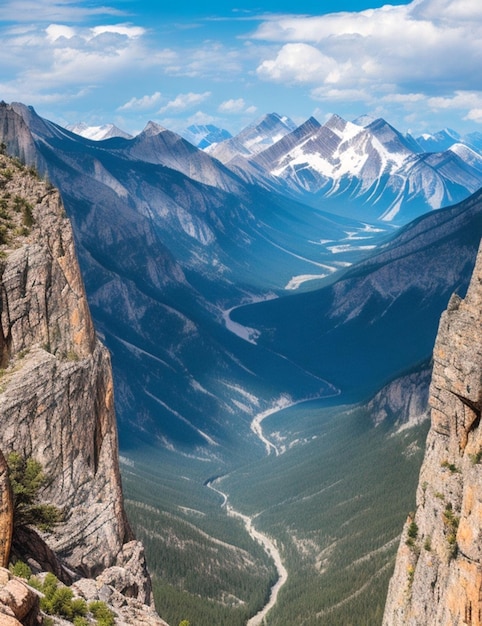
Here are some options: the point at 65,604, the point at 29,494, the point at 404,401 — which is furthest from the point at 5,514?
the point at 404,401

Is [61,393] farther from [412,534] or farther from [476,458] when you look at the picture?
[476,458]

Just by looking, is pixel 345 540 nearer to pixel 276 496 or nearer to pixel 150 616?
pixel 276 496

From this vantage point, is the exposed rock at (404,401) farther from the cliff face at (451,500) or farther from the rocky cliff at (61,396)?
the rocky cliff at (61,396)

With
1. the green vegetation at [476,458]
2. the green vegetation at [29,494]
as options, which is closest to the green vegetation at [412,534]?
Result: the green vegetation at [476,458]

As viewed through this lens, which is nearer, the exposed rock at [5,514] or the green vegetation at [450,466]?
the exposed rock at [5,514]

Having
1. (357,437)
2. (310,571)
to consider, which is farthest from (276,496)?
(310,571)

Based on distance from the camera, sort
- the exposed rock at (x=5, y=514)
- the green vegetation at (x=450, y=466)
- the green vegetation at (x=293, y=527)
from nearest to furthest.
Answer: the exposed rock at (x=5, y=514) < the green vegetation at (x=450, y=466) < the green vegetation at (x=293, y=527)

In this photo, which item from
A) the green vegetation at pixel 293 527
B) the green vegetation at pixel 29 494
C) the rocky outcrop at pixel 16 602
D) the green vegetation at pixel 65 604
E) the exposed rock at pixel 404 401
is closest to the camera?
the rocky outcrop at pixel 16 602
